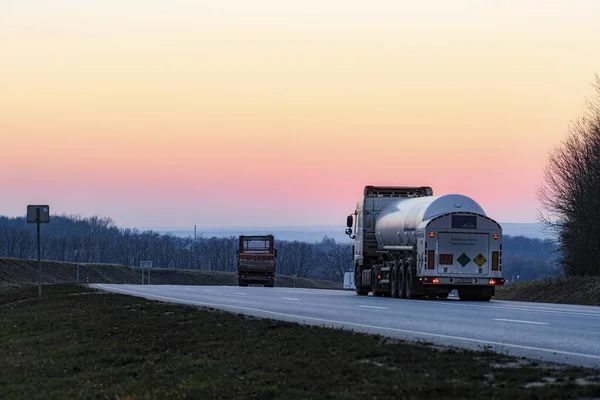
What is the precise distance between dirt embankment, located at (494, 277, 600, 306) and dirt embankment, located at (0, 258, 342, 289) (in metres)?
42.1

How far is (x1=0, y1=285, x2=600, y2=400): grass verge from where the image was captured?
10.9 meters

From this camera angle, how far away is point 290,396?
11000 millimetres

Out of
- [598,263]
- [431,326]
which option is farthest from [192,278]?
[431,326]

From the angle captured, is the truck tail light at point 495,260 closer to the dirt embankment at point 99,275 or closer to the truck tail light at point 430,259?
the truck tail light at point 430,259

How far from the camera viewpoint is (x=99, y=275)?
13238 centimetres

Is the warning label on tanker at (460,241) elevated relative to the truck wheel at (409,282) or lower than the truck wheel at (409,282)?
elevated

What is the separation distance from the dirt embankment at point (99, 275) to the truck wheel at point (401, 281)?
4414cm

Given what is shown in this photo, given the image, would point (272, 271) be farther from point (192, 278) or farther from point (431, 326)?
point (192, 278)

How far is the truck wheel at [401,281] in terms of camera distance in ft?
120

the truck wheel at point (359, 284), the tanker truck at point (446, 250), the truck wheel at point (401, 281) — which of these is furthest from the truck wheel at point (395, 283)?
the truck wheel at point (359, 284)

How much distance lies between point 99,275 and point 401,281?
99.7 m

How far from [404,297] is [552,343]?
2096 cm

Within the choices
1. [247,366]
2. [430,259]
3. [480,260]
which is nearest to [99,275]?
[430,259]

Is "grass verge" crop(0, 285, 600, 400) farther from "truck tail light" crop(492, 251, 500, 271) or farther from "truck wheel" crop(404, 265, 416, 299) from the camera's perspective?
"truck tail light" crop(492, 251, 500, 271)
